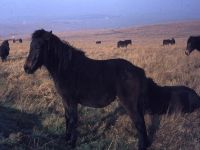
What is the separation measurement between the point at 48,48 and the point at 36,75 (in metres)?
7.07

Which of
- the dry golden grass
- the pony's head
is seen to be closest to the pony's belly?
the dry golden grass

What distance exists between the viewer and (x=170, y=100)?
9.76 meters

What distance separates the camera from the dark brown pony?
764 centimetres

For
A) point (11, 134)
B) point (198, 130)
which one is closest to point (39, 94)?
point (11, 134)

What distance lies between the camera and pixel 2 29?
7101 inches

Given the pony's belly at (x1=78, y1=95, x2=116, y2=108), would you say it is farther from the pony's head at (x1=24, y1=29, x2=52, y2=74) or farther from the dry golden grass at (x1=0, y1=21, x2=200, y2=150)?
the pony's head at (x1=24, y1=29, x2=52, y2=74)

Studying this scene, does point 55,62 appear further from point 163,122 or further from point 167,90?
point 167,90

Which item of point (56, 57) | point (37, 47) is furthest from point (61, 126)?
point (37, 47)

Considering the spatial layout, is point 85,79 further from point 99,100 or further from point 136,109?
point 136,109

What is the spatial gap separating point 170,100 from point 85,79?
263 cm

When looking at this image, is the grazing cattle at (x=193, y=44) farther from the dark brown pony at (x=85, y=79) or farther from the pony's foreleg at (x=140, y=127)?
the pony's foreleg at (x=140, y=127)

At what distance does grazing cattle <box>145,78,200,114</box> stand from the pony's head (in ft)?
8.76

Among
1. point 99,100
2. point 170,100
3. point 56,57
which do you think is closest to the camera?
point 99,100

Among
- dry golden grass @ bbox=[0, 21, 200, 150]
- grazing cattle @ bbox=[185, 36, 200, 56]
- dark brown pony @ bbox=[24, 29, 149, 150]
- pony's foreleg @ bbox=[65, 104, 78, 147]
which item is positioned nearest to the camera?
dry golden grass @ bbox=[0, 21, 200, 150]
